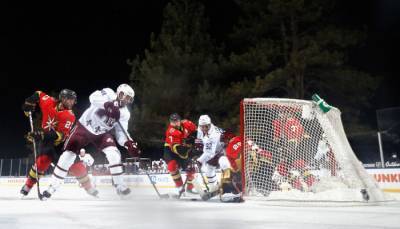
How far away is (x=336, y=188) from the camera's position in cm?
409

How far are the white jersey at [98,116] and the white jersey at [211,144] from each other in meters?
1.30

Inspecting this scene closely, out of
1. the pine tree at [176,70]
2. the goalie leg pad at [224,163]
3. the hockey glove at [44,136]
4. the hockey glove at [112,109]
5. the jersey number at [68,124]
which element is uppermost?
the pine tree at [176,70]

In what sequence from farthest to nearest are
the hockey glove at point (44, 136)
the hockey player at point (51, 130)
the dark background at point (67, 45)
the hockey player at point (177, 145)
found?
the dark background at point (67, 45)
the hockey player at point (177, 145)
the hockey player at point (51, 130)
the hockey glove at point (44, 136)

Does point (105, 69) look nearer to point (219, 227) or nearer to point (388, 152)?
point (388, 152)

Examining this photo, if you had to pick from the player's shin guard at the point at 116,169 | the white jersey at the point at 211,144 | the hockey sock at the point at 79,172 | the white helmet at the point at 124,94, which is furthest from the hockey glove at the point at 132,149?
the white jersey at the point at 211,144

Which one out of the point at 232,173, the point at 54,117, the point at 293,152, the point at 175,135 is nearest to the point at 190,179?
the point at 175,135

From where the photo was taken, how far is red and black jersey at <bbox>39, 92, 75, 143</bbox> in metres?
5.09

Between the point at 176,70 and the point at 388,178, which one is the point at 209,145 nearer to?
the point at 388,178

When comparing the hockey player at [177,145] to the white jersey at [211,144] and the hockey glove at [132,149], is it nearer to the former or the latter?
the white jersey at [211,144]

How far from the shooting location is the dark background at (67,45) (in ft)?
60.0

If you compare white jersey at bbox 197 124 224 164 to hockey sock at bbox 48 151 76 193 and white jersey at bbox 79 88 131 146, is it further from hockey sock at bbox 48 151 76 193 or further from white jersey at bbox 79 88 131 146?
hockey sock at bbox 48 151 76 193

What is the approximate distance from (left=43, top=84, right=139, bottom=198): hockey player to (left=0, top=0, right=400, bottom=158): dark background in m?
13.5

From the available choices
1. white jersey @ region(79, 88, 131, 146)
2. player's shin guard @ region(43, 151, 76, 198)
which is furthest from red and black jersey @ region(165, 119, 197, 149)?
player's shin guard @ region(43, 151, 76, 198)

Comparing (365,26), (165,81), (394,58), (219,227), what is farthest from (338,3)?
(219,227)
